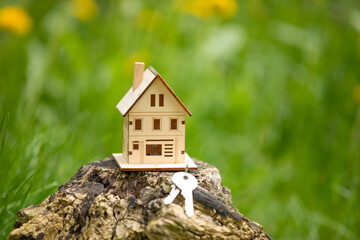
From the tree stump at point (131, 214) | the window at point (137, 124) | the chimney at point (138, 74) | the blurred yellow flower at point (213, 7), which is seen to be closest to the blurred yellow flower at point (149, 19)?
the blurred yellow flower at point (213, 7)

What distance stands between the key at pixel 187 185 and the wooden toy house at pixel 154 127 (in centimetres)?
10

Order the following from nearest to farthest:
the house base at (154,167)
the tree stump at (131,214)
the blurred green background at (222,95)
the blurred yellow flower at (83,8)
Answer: the tree stump at (131,214), the house base at (154,167), the blurred green background at (222,95), the blurred yellow flower at (83,8)

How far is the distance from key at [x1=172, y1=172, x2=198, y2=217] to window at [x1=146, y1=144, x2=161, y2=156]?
17cm

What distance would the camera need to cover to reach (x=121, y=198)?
1643 mm

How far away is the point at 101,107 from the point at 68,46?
37.4 inches

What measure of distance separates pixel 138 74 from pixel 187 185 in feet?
1.54

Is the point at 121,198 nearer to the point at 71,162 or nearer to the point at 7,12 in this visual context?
the point at 71,162

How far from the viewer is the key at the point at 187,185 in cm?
154

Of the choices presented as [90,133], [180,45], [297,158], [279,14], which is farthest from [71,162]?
[279,14]

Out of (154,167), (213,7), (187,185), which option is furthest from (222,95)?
(187,185)

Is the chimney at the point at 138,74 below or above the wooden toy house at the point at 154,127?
above

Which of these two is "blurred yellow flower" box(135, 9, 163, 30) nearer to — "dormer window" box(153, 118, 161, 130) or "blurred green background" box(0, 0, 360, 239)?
"blurred green background" box(0, 0, 360, 239)

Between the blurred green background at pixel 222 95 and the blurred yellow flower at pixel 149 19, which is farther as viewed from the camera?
the blurred yellow flower at pixel 149 19

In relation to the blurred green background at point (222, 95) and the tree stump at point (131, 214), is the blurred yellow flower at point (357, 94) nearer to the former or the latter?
the blurred green background at point (222, 95)
